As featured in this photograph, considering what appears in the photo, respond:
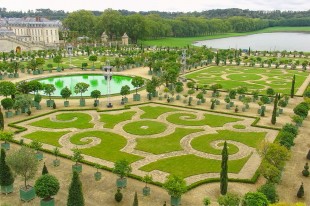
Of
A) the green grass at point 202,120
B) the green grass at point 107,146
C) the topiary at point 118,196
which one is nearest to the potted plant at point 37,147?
the green grass at point 107,146

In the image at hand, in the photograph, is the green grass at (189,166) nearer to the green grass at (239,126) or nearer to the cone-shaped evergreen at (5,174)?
the green grass at (239,126)

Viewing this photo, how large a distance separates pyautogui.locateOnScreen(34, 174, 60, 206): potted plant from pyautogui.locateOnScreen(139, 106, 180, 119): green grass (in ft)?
76.3

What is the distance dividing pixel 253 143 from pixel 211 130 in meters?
5.84

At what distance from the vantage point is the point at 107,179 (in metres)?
29.5

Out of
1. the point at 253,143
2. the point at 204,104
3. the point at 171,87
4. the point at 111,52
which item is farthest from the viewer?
the point at 111,52

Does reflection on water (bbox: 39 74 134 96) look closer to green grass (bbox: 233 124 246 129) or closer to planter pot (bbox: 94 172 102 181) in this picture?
green grass (bbox: 233 124 246 129)

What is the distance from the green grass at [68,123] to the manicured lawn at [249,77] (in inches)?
1240

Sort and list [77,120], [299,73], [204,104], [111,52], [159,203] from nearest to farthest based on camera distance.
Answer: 1. [159,203]
2. [77,120]
3. [204,104]
4. [299,73]
5. [111,52]

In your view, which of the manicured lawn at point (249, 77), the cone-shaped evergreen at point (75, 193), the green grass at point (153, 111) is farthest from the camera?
the manicured lawn at point (249, 77)

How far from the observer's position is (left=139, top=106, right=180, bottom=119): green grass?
4734 centimetres

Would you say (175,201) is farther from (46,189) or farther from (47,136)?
(47,136)

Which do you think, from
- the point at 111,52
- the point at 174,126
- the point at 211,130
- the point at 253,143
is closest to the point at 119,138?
the point at 174,126

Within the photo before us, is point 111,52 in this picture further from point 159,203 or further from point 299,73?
point 159,203

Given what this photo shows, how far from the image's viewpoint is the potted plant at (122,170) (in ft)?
90.1
